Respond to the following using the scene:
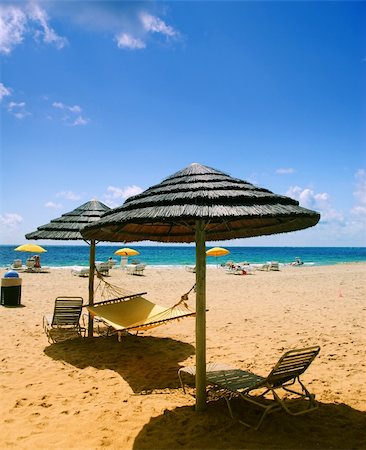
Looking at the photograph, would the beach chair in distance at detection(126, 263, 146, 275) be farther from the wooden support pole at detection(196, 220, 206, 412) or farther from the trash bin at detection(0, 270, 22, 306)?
the wooden support pole at detection(196, 220, 206, 412)

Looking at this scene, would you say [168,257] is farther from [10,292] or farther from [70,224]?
[70,224]

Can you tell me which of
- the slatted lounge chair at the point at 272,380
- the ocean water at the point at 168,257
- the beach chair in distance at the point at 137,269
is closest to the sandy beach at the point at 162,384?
the slatted lounge chair at the point at 272,380

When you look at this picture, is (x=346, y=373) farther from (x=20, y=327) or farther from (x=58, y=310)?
(x=20, y=327)

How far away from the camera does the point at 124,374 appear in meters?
5.14

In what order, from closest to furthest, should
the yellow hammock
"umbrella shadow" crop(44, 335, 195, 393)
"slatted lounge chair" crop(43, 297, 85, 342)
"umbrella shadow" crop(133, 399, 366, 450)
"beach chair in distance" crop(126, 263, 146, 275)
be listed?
"umbrella shadow" crop(133, 399, 366, 450) < "umbrella shadow" crop(44, 335, 195, 393) < the yellow hammock < "slatted lounge chair" crop(43, 297, 85, 342) < "beach chair in distance" crop(126, 263, 146, 275)

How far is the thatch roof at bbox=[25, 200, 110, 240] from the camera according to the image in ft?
23.4

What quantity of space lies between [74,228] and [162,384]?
381 centimetres

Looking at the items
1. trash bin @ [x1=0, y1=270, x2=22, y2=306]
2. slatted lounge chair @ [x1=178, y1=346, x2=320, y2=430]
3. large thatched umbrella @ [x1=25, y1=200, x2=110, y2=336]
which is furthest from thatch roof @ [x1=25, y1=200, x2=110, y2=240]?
slatted lounge chair @ [x1=178, y1=346, x2=320, y2=430]

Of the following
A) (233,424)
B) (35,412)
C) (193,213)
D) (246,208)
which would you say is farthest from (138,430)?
(246,208)

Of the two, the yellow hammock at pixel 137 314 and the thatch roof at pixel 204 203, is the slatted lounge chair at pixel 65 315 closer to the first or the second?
the yellow hammock at pixel 137 314

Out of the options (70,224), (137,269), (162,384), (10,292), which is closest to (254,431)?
(162,384)

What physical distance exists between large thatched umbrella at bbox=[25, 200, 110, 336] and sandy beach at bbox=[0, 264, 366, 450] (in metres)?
1.44

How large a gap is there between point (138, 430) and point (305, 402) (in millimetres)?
2028

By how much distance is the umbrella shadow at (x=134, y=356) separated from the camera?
4953 millimetres
